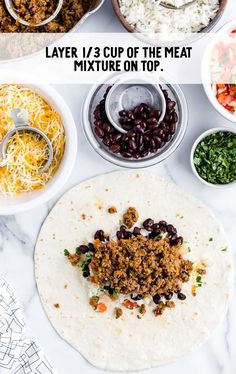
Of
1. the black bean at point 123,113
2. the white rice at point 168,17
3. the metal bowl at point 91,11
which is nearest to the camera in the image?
the metal bowl at point 91,11

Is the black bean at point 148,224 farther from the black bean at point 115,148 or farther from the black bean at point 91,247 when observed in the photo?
the black bean at point 115,148

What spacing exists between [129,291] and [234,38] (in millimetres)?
1474

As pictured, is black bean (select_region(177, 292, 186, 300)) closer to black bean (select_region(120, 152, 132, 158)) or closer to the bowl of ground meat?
black bean (select_region(120, 152, 132, 158))

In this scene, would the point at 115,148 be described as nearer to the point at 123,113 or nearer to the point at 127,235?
the point at 123,113

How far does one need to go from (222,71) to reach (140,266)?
3.72 ft

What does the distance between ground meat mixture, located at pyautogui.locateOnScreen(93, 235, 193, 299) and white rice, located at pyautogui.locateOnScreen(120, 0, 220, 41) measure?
1.12 metres

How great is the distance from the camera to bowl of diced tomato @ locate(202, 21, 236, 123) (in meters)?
2.84

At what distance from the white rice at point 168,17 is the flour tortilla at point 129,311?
33.1 inches

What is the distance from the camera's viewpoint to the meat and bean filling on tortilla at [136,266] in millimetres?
2820

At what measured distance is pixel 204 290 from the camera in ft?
10.2

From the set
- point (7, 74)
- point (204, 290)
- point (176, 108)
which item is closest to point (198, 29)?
point (176, 108)

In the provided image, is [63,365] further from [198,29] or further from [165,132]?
[198,29]

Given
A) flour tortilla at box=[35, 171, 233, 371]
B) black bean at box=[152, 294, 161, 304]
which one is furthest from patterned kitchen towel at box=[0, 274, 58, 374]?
black bean at box=[152, 294, 161, 304]

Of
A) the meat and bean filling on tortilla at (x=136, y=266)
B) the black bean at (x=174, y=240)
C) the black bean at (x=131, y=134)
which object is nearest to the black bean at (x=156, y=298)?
the meat and bean filling on tortilla at (x=136, y=266)
